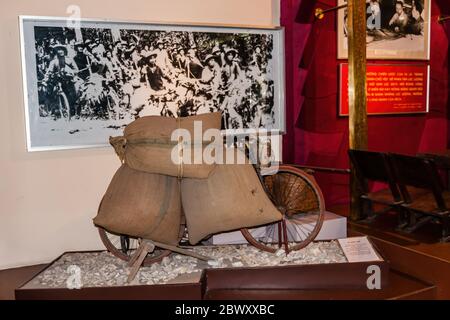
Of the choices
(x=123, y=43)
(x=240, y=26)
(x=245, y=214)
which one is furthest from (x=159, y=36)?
(x=245, y=214)

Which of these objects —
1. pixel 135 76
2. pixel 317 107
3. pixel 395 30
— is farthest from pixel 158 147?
pixel 395 30

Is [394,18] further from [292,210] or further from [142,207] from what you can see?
[142,207]

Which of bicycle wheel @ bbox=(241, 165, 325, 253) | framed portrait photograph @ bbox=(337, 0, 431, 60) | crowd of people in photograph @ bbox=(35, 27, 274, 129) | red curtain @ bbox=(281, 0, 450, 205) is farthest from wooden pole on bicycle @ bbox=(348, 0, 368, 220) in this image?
bicycle wheel @ bbox=(241, 165, 325, 253)

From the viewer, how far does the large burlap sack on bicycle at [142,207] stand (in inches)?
113

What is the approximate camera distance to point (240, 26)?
13.2 feet

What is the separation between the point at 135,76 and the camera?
146 inches

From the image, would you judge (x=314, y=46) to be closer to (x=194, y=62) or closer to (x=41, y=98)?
(x=194, y=62)

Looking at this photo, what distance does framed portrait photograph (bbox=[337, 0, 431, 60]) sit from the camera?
16.7 feet

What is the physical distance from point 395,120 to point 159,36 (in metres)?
3.12

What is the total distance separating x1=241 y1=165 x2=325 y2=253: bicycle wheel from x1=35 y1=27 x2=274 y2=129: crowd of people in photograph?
0.89m

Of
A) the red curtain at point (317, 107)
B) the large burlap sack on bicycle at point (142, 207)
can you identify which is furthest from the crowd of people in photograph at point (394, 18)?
the large burlap sack on bicycle at point (142, 207)

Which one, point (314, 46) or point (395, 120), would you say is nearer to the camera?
point (314, 46)

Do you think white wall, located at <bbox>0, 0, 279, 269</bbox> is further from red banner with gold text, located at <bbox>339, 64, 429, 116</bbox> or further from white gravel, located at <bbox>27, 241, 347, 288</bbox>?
red banner with gold text, located at <bbox>339, 64, 429, 116</bbox>

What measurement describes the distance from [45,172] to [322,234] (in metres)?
2.21
